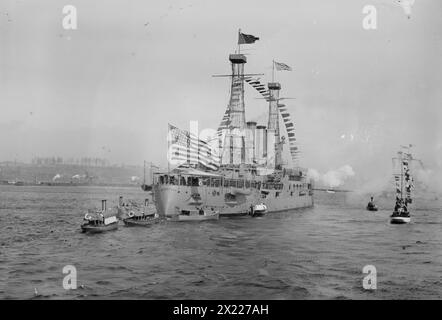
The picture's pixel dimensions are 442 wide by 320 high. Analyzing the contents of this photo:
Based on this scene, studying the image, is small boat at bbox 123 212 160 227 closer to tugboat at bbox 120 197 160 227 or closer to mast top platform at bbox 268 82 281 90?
tugboat at bbox 120 197 160 227

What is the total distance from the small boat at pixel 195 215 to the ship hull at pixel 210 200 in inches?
52.3

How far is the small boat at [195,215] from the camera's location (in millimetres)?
62938

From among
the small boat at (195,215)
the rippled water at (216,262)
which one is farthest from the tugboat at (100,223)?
the small boat at (195,215)

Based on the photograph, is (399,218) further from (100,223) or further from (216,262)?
(216,262)

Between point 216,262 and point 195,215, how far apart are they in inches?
1103

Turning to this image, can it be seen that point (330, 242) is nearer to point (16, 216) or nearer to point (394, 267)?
point (394, 267)

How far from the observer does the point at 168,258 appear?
37562mm

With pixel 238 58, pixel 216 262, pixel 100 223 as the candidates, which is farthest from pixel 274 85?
pixel 216 262

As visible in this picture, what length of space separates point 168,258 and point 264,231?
21.4m

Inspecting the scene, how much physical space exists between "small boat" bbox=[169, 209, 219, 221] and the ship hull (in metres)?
1.33

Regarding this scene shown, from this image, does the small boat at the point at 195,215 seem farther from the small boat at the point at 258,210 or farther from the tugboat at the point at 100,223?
the small boat at the point at 258,210

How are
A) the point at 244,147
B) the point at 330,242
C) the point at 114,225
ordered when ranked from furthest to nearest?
the point at 244,147
the point at 114,225
the point at 330,242

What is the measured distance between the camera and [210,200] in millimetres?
70500
